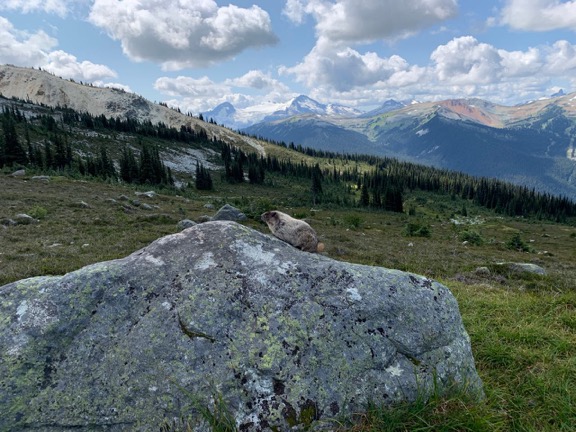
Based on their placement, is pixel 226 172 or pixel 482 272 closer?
pixel 482 272

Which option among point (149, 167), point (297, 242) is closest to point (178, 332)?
point (297, 242)

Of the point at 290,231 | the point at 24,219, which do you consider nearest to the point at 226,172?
the point at 24,219

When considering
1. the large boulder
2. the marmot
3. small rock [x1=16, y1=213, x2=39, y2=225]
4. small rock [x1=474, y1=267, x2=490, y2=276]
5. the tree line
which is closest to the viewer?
the large boulder

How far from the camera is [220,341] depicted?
3.82m

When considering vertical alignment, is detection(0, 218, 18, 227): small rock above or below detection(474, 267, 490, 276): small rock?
below

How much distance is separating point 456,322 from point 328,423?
7.83 ft

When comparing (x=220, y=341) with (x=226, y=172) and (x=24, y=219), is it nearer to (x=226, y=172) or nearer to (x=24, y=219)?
(x=24, y=219)

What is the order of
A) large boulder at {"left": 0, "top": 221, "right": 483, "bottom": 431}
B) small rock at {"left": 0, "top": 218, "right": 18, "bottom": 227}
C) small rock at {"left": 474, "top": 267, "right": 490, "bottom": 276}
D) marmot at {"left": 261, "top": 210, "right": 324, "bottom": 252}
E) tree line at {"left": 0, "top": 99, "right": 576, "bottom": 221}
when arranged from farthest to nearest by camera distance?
tree line at {"left": 0, "top": 99, "right": 576, "bottom": 221} → small rock at {"left": 0, "top": 218, "right": 18, "bottom": 227} → small rock at {"left": 474, "top": 267, "right": 490, "bottom": 276} → marmot at {"left": 261, "top": 210, "right": 324, "bottom": 252} → large boulder at {"left": 0, "top": 221, "right": 483, "bottom": 431}

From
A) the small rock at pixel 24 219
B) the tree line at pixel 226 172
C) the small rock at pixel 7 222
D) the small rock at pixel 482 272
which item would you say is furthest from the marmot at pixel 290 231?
the tree line at pixel 226 172

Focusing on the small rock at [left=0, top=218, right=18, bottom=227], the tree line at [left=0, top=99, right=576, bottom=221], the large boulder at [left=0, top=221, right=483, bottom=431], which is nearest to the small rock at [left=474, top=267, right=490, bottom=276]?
the large boulder at [left=0, top=221, right=483, bottom=431]

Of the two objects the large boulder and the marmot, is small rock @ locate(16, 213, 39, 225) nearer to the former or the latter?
the marmot

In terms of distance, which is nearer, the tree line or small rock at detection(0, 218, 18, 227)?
small rock at detection(0, 218, 18, 227)

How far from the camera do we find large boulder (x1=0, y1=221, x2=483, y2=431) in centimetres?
341

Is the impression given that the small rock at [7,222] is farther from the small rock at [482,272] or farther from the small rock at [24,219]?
the small rock at [482,272]
